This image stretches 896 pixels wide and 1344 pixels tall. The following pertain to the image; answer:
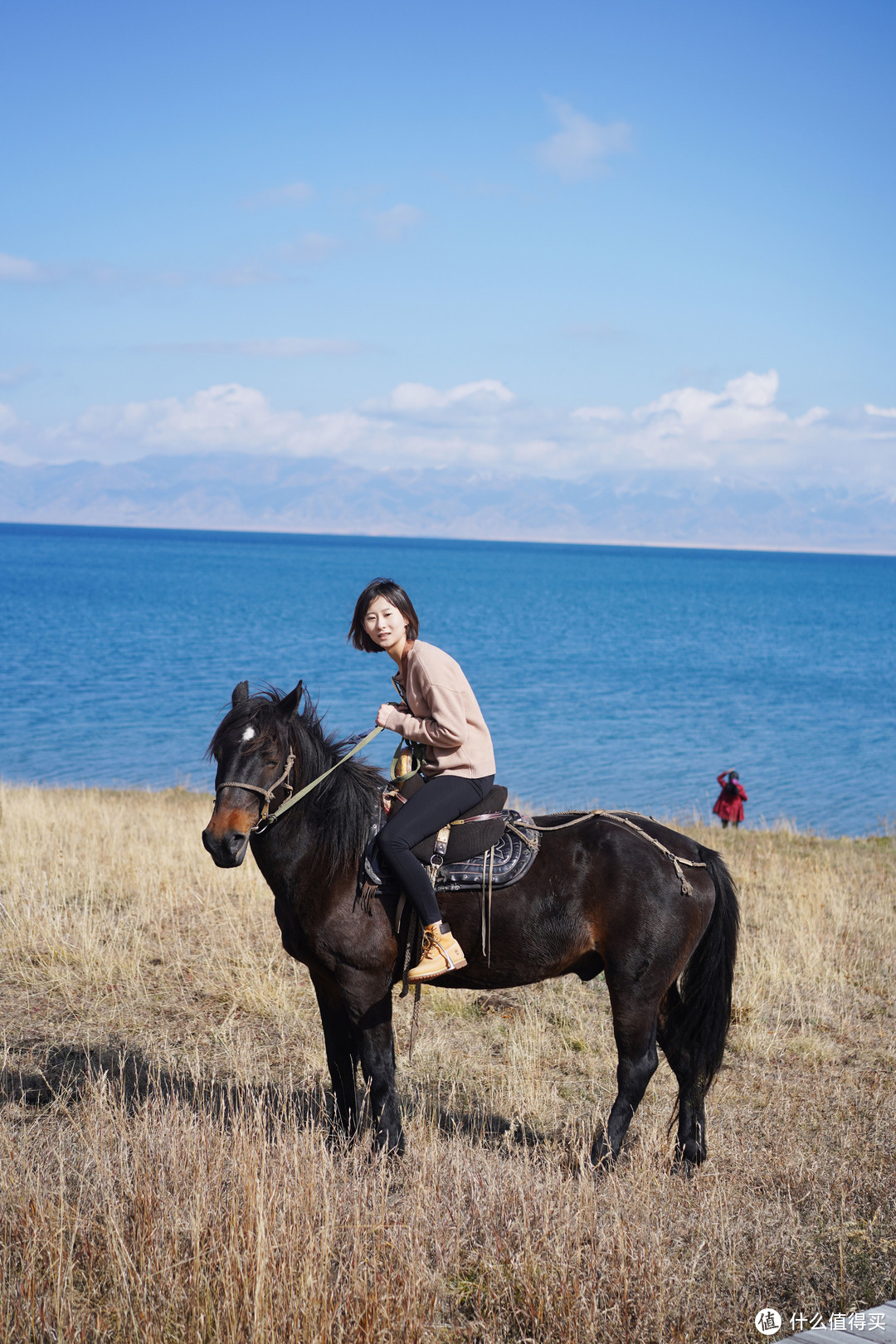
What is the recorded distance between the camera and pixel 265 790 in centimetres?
499

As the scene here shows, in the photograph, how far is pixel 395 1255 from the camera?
4016mm

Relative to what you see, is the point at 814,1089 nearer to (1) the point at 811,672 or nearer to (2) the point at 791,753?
(2) the point at 791,753

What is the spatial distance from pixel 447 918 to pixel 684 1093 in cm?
172

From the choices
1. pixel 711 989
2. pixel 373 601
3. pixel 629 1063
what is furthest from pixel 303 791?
pixel 711 989

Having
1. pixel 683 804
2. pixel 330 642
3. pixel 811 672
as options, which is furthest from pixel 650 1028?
pixel 330 642

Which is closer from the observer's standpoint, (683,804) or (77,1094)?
(77,1094)

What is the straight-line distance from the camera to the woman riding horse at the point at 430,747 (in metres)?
5.05

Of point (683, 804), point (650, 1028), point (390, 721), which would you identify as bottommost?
point (683, 804)

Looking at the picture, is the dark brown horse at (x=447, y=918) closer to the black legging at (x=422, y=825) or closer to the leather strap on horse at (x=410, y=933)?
the leather strap on horse at (x=410, y=933)

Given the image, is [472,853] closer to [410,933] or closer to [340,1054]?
[410,933]

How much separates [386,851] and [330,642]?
190 feet

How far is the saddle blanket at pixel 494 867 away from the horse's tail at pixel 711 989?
106 centimetres

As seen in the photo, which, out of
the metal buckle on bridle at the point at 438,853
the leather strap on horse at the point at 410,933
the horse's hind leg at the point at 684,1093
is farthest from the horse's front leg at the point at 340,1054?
the horse's hind leg at the point at 684,1093

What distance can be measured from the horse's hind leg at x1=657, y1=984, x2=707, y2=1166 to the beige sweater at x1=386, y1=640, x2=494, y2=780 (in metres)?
1.80
